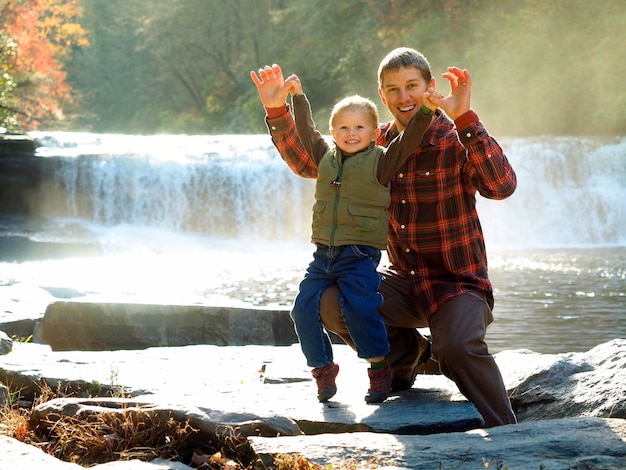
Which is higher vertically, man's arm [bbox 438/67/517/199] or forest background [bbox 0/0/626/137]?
forest background [bbox 0/0/626/137]

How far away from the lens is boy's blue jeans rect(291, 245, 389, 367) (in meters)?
3.58

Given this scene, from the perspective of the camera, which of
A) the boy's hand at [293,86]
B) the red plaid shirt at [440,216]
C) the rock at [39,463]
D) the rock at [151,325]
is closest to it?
the rock at [39,463]

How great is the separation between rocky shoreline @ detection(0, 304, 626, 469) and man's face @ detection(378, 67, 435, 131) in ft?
3.90

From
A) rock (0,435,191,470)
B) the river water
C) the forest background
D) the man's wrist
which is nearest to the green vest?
the man's wrist

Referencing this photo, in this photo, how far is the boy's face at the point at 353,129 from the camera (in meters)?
3.67

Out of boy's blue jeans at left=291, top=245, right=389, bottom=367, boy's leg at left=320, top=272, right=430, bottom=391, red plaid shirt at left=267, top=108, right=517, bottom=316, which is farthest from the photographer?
boy's leg at left=320, top=272, right=430, bottom=391

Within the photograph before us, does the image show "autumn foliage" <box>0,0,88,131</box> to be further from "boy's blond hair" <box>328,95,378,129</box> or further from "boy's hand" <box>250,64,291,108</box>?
"boy's blond hair" <box>328,95,378,129</box>

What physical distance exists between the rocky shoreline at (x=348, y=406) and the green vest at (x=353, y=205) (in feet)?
2.18

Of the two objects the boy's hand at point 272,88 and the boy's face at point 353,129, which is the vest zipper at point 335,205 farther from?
the boy's hand at point 272,88

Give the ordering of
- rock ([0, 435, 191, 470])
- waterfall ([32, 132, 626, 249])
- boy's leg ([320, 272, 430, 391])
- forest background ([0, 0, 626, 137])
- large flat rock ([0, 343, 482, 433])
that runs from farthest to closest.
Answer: forest background ([0, 0, 626, 137])
waterfall ([32, 132, 626, 249])
boy's leg ([320, 272, 430, 391])
large flat rock ([0, 343, 482, 433])
rock ([0, 435, 191, 470])

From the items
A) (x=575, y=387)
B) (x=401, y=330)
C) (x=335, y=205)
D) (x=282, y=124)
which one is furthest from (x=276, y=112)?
(x=575, y=387)

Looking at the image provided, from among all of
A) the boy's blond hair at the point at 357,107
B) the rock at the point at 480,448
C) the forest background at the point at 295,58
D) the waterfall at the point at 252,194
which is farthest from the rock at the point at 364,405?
the forest background at the point at 295,58

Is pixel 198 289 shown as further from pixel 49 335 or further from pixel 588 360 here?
pixel 588 360

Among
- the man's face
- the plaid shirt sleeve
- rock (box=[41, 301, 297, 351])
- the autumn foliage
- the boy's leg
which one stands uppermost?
the autumn foliage
